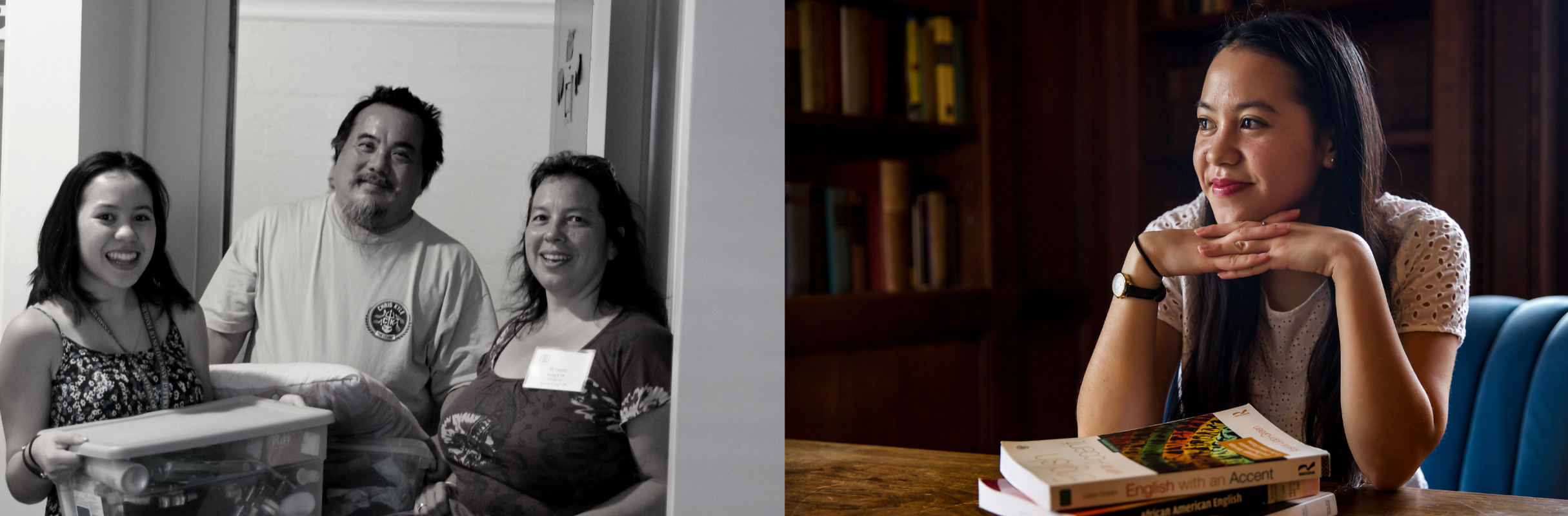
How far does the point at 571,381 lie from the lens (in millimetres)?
791

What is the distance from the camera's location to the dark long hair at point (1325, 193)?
98cm

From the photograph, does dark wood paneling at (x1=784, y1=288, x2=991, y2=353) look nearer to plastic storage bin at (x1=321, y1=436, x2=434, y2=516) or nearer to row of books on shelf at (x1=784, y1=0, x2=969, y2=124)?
row of books on shelf at (x1=784, y1=0, x2=969, y2=124)

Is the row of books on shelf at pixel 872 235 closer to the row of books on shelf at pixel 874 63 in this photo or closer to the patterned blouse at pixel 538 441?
the row of books on shelf at pixel 874 63

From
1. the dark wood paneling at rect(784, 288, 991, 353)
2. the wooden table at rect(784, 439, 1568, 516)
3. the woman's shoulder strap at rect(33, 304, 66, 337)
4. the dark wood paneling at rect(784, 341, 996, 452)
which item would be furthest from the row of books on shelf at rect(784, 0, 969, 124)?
the woman's shoulder strap at rect(33, 304, 66, 337)

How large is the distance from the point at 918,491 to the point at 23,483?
34.6 inches

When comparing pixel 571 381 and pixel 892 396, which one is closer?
pixel 571 381

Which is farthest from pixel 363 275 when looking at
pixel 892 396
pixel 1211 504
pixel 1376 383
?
pixel 892 396

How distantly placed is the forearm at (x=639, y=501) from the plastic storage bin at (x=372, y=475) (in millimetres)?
170

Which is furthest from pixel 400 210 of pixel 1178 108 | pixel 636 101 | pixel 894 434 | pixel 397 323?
pixel 894 434

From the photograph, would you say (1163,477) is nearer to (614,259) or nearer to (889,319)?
(614,259)

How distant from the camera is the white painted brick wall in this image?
2.49 feet

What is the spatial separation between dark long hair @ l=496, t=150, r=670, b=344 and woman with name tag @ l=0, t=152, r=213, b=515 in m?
0.27

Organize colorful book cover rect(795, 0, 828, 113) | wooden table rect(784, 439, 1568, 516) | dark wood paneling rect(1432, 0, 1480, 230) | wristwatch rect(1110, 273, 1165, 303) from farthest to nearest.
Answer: colorful book cover rect(795, 0, 828, 113), dark wood paneling rect(1432, 0, 1480, 230), wristwatch rect(1110, 273, 1165, 303), wooden table rect(784, 439, 1568, 516)

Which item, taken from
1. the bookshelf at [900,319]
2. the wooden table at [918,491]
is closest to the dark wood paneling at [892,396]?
the bookshelf at [900,319]
